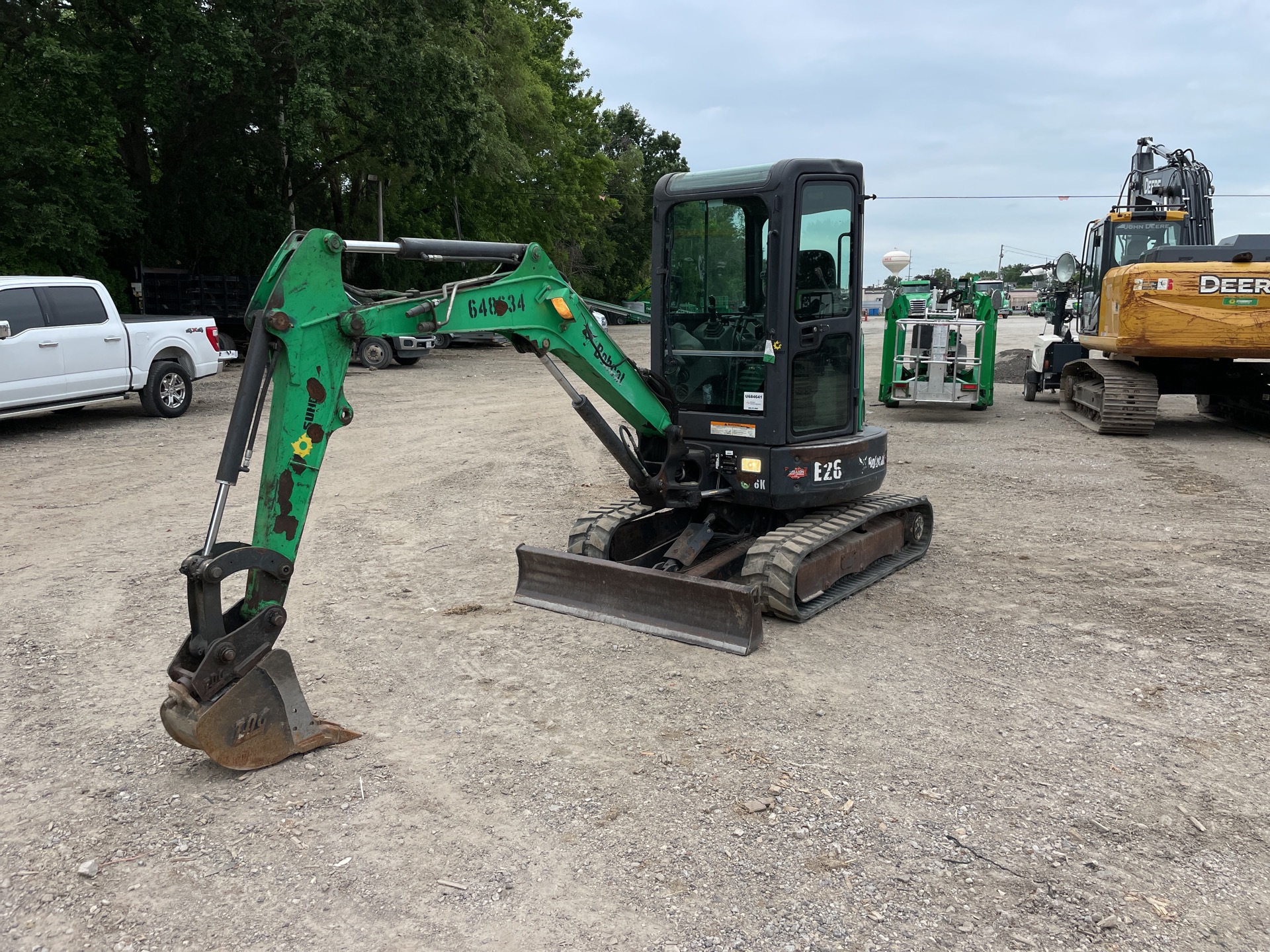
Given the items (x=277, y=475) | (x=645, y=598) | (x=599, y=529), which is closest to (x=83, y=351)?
(x=599, y=529)

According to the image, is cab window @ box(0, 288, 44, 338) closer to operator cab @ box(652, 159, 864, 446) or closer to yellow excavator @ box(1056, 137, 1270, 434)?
operator cab @ box(652, 159, 864, 446)

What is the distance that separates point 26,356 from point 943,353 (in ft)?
41.6

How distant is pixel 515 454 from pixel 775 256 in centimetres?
643

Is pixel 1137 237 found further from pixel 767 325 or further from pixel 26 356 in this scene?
pixel 26 356

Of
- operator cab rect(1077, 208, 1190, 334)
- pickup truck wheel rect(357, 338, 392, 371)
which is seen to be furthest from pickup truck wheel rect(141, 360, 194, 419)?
operator cab rect(1077, 208, 1190, 334)

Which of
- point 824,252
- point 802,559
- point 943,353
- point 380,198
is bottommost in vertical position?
point 802,559

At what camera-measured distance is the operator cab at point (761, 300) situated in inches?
240

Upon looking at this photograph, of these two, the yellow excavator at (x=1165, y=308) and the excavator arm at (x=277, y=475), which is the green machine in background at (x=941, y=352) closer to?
the yellow excavator at (x=1165, y=308)

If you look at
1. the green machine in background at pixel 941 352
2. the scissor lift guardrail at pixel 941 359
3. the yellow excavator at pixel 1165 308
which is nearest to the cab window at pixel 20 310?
the green machine in background at pixel 941 352

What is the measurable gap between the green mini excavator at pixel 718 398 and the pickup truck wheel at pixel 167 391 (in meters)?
9.63

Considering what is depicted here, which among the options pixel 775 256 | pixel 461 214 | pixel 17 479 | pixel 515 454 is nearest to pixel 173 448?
pixel 17 479

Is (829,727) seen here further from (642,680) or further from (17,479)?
(17,479)

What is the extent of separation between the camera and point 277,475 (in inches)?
167

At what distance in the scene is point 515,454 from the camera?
469 inches
